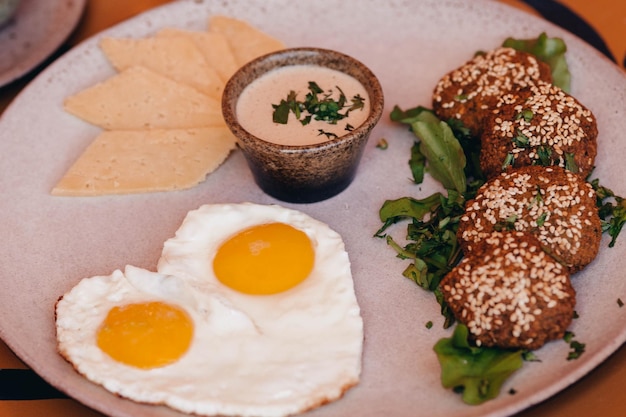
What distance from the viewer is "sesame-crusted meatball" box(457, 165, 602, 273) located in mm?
3420

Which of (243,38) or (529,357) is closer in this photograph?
(529,357)

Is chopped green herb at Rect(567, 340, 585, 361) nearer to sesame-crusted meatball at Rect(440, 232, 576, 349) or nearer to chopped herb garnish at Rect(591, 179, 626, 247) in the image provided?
sesame-crusted meatball at Rect(440, 232, 576, 349)

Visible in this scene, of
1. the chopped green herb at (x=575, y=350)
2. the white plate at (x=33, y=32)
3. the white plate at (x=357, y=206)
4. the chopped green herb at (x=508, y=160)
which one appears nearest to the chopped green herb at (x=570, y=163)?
the chopped green herb at (x=508, y=160)

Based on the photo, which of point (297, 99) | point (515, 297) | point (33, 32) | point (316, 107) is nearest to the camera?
point (515, 297)

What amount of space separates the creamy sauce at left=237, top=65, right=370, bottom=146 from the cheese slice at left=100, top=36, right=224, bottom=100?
1.85ft

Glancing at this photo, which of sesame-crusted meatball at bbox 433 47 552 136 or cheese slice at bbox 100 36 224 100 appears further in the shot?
cheese slice at bbox 100 36 224 100

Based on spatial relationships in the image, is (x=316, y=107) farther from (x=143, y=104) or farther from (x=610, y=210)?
(x=610, y=210)

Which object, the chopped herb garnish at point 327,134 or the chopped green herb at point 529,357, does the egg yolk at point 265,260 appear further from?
the chopped green herb at point 529,357

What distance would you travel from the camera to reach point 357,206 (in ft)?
13.9

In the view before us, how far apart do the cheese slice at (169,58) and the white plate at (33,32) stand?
0.56 m

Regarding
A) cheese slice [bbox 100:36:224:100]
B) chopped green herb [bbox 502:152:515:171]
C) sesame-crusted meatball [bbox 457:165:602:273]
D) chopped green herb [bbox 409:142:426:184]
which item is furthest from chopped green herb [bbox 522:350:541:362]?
cheese slice [bbox 100:36:224:100]

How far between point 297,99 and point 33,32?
8.65 feet

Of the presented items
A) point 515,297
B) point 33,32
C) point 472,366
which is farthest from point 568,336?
point 33,32

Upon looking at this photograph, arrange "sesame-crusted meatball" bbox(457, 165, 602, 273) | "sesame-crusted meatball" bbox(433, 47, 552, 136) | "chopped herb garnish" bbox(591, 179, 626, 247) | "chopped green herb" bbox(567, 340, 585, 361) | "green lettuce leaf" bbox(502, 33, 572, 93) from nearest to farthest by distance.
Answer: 1. "chopped green herb" bbox(567, 340, 585, 361)
2. "sesame-crusted meatball" bbox(457, 165, 602, 273)
3. "chopped herb garnish" bbox(591, 179, 626, 247)
4. "sesame-crusted meatball" bbox(433, 47, 552, 136)
5. "green lettuce leaf" bbox(502, 33, 572, 93)
